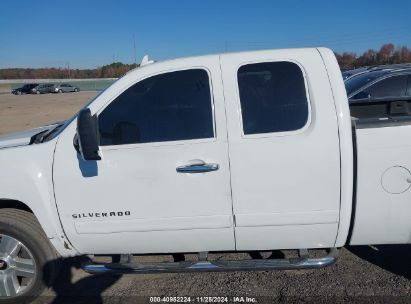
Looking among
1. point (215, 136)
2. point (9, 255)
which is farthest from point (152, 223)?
point (9, 255)

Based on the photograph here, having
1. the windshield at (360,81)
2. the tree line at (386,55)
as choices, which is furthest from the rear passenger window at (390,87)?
the tree line at (386,55)

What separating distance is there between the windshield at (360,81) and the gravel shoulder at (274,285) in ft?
16.4

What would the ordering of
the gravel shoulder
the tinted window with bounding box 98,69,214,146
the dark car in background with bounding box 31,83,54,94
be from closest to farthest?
the tinted window with bounding box 98,69,214,146 → the gravel shoulder → the dark car in background with bounding box 31,83,54,94

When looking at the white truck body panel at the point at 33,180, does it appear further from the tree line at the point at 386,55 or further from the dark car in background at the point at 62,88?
the dark car in background at the point at 62,88

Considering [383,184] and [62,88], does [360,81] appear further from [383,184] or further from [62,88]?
[62,88]

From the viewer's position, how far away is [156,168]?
274cm

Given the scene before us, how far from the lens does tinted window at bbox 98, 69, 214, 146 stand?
2787 millimetres

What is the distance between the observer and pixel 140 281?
3512 mm

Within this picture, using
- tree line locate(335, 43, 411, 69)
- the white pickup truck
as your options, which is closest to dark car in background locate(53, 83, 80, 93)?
tree line locate(335, 43, 411, 69)

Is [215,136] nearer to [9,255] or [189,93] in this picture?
[189,93]

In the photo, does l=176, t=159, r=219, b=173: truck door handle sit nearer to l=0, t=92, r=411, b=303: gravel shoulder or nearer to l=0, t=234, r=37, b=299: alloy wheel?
l=0, t=92, r=411, b=303: gravel shoulder

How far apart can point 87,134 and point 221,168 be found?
96 centimetres

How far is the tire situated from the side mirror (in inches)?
36.8

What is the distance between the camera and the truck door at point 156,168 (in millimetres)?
2734
